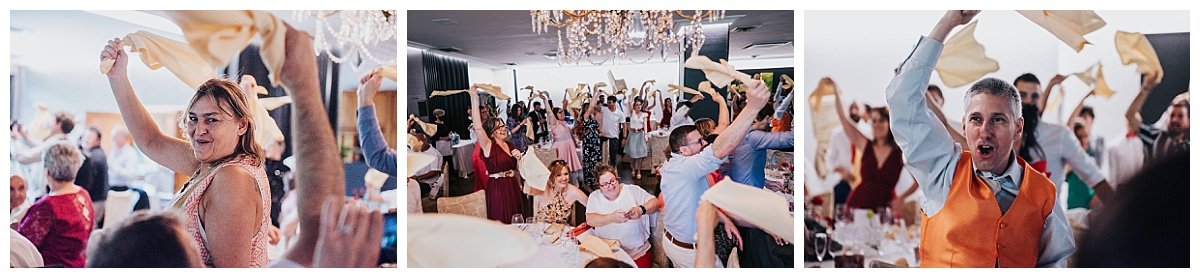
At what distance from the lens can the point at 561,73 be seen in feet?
11.0

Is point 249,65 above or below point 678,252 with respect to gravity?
above

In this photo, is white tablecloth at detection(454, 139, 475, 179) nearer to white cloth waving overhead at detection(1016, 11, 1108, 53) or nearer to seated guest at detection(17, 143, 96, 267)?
seated guest at detection(17, 143, 96, 267)

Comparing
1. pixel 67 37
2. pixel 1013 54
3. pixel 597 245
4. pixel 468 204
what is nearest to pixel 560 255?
pixel 597 245

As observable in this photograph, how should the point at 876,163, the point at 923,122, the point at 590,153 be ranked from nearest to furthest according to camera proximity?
the point at 923,122, the point at 876,163, the point at 590,153

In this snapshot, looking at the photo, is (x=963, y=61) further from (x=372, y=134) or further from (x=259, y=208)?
(x=259, y=208)

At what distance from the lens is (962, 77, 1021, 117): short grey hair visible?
319 centimetres

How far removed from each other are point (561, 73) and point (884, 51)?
4.09 ft

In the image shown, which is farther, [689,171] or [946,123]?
[689,171]

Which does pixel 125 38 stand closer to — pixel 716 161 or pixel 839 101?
pixel 716 161

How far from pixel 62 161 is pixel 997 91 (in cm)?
362

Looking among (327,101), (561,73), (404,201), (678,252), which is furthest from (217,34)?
(678,252)

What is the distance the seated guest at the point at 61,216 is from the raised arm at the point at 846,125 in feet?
9.65

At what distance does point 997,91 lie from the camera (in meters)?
3.20

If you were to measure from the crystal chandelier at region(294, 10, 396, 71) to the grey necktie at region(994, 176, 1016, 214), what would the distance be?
2.39 meters
